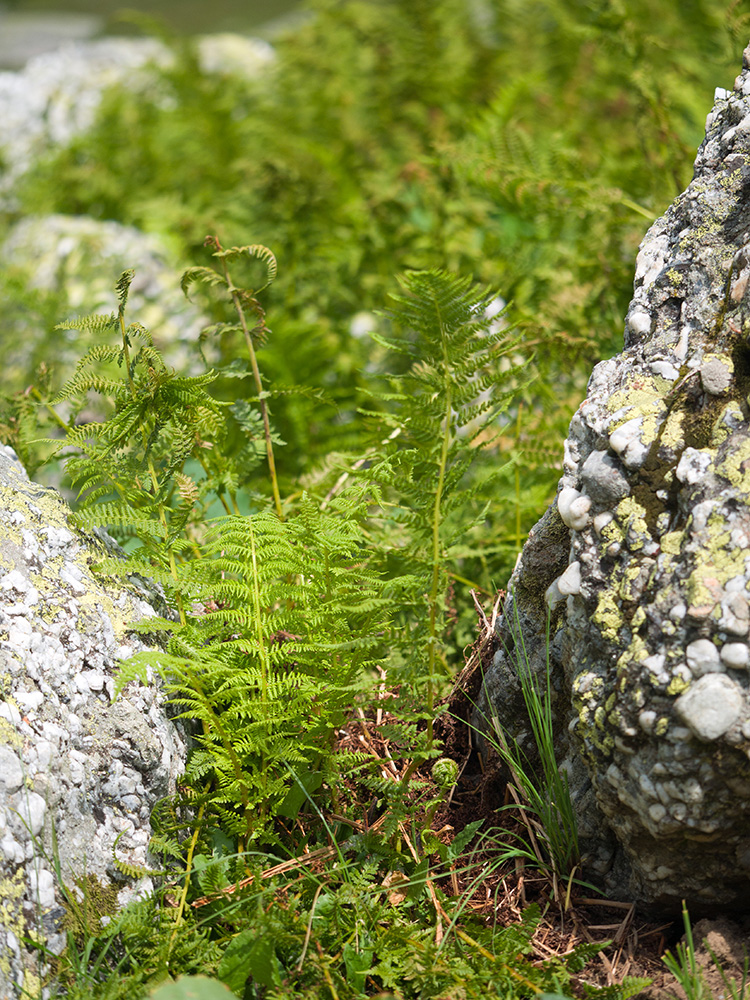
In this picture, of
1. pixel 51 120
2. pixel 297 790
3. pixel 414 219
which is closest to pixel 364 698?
pixel 297 790

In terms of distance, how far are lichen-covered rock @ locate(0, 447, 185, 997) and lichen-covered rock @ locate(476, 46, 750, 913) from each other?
2.99 feet

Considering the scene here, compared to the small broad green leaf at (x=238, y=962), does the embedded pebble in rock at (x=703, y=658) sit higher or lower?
higher

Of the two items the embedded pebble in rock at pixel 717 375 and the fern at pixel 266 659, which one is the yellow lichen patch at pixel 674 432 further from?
the fern at pixel 266 659

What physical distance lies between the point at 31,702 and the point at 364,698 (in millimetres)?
835

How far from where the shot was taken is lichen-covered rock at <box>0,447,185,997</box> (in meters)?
1.60

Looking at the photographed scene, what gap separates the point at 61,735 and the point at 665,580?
133 centimetres

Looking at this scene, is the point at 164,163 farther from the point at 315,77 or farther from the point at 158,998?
the point at 158,998

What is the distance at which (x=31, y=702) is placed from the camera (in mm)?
1751

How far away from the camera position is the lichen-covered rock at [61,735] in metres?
1.60

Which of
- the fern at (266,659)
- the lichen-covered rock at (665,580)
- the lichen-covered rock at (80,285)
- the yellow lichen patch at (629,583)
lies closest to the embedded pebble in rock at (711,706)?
the lichen-covered rock at (665,580)

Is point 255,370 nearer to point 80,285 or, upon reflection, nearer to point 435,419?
point 435,419

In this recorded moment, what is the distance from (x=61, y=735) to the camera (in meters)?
1.76

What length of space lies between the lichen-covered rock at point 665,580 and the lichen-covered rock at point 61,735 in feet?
2.99

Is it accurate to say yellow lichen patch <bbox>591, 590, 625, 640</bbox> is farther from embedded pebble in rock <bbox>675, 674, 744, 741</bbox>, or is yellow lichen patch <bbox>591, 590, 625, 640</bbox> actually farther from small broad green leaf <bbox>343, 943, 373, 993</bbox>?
small broad green leaf <bbox>343, 943, 373, 993</bbox>
